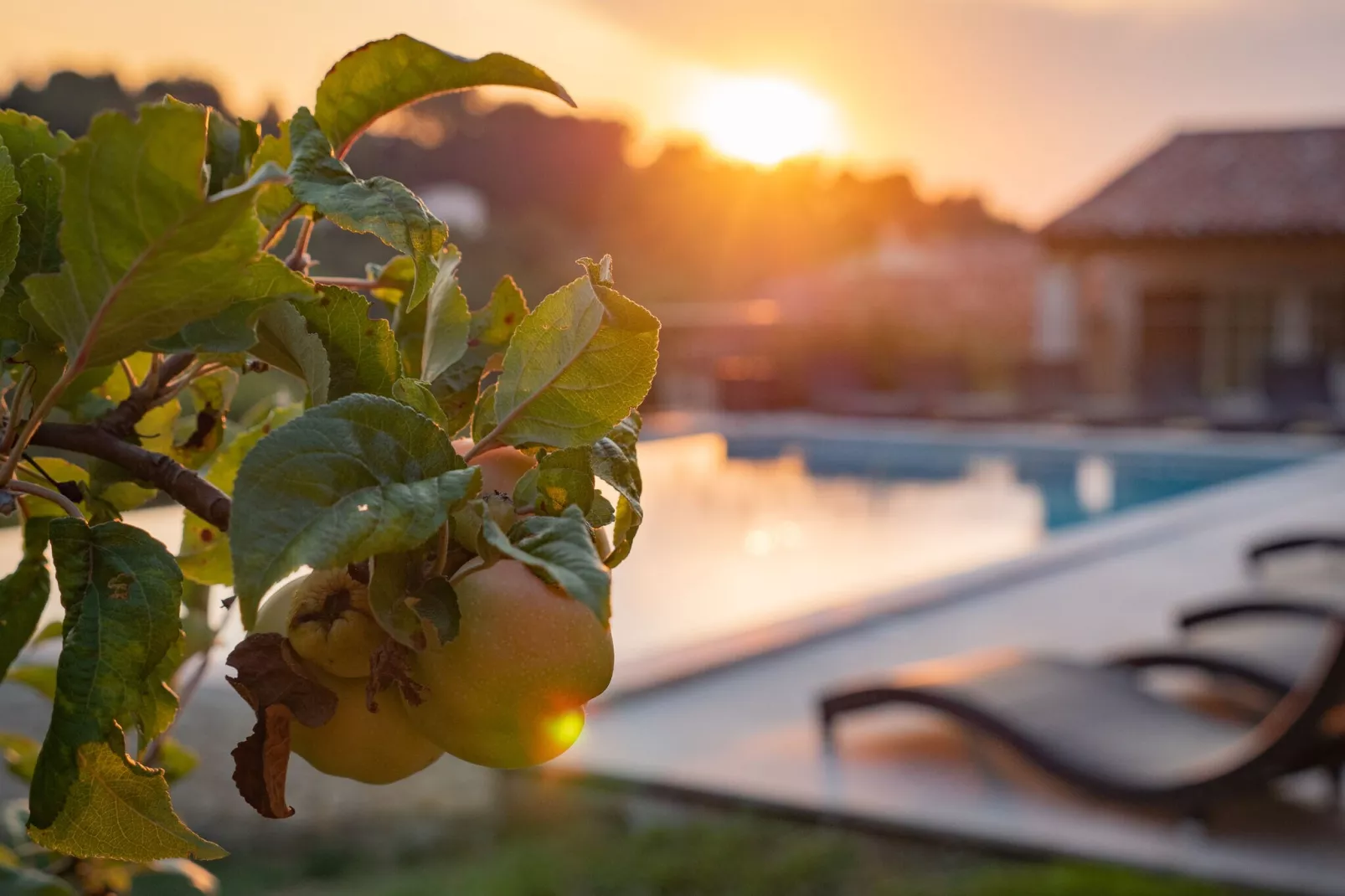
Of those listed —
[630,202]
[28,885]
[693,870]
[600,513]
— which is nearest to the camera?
[600,513]

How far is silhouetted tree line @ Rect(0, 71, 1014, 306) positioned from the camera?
103ft

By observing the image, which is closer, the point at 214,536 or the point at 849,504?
the point at 214,536

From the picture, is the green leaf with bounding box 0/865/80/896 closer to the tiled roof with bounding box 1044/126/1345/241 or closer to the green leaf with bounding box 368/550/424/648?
the green leaf with bounding box 368/550/424/648

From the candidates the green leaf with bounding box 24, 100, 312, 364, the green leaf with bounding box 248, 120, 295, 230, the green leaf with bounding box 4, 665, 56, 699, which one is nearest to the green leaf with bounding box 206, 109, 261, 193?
the green leaf with bounding box 248, 120, 295, 230

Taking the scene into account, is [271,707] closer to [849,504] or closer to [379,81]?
[379,81]

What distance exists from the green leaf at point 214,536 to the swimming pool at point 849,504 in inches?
239

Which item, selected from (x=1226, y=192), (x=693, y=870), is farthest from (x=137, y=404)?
(x=1226, y=192)

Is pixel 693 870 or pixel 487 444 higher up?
pixel 487 444

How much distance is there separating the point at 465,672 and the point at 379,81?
0.20 meters

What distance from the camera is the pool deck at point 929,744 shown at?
400 cm

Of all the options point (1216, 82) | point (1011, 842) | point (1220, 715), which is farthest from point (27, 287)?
point (1216, 82)

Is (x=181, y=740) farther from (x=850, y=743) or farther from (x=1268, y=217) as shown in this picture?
(x=1268, y=217)

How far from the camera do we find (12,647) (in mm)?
521

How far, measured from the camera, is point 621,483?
1.54 ft
